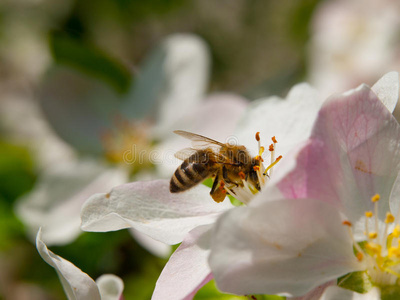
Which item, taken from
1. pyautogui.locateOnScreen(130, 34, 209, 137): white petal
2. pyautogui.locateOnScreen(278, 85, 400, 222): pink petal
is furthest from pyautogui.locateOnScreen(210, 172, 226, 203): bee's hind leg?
pyautogui.locateOnScreen(130, 34, 209, 137): white petal

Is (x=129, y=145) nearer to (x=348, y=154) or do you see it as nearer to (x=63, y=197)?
(x=63, y=197)

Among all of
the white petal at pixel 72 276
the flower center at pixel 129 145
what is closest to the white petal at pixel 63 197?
the flower center at pixel 129 145

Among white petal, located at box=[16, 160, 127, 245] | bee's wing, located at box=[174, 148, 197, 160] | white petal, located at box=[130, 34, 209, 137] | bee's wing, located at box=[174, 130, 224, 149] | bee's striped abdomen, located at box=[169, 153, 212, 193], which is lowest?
bee's striped abdomen, located at box=[169, 153, 212, 193]

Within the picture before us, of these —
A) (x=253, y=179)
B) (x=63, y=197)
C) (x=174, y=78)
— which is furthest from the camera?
(x=174, y=78)

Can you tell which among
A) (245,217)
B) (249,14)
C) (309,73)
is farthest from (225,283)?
(249,14)

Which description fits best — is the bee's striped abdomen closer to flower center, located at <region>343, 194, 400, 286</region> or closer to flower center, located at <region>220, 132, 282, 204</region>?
flower center, located at <region>220, 132, 282, 204</region>

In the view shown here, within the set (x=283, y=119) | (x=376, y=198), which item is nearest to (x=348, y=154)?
(x=376, y=198)

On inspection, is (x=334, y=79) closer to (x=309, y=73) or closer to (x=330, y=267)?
(x=309, y=73)

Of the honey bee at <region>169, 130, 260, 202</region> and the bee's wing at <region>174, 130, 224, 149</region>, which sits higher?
the bee's wing at <region>174, 130, 224, 149</region>
